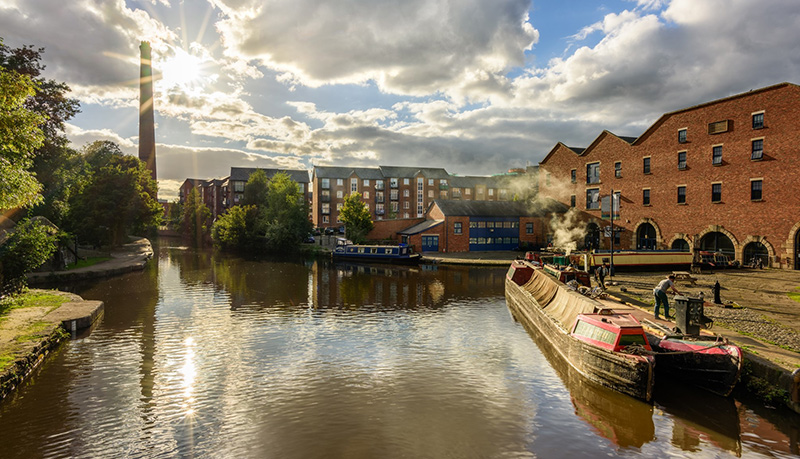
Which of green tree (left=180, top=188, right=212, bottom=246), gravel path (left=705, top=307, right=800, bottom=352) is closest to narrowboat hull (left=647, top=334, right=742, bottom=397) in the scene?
gravel path (left=705, top=307, right=800, bottom=352)

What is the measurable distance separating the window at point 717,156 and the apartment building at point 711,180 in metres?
0.07

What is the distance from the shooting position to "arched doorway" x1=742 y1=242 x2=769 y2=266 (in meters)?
31.9

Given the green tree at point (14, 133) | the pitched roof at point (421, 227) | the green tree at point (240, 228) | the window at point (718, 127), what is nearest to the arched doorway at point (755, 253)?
the window at point (718, 127)

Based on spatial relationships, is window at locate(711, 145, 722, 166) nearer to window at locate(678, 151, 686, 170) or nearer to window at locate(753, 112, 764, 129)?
window at locate(678, 151, 686, 170)

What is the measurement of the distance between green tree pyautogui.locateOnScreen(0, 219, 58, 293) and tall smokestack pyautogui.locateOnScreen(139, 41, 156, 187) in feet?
208

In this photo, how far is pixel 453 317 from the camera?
20.9 metres

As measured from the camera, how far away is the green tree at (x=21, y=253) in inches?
750

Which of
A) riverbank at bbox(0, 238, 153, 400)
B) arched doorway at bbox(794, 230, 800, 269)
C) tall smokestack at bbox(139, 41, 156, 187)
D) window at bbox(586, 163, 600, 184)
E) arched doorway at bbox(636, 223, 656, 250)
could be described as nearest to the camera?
riverbank at bbox(0, 238, 153, 400)

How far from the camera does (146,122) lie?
258 feet

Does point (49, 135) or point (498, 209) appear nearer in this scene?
point (49, 135)

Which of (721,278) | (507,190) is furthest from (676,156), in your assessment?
(507,190)

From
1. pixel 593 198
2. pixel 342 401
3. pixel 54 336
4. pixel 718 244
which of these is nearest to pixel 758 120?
pixel 718 244

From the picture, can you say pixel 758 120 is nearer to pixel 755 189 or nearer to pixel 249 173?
pixel 755 189

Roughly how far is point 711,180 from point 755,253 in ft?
21.9
